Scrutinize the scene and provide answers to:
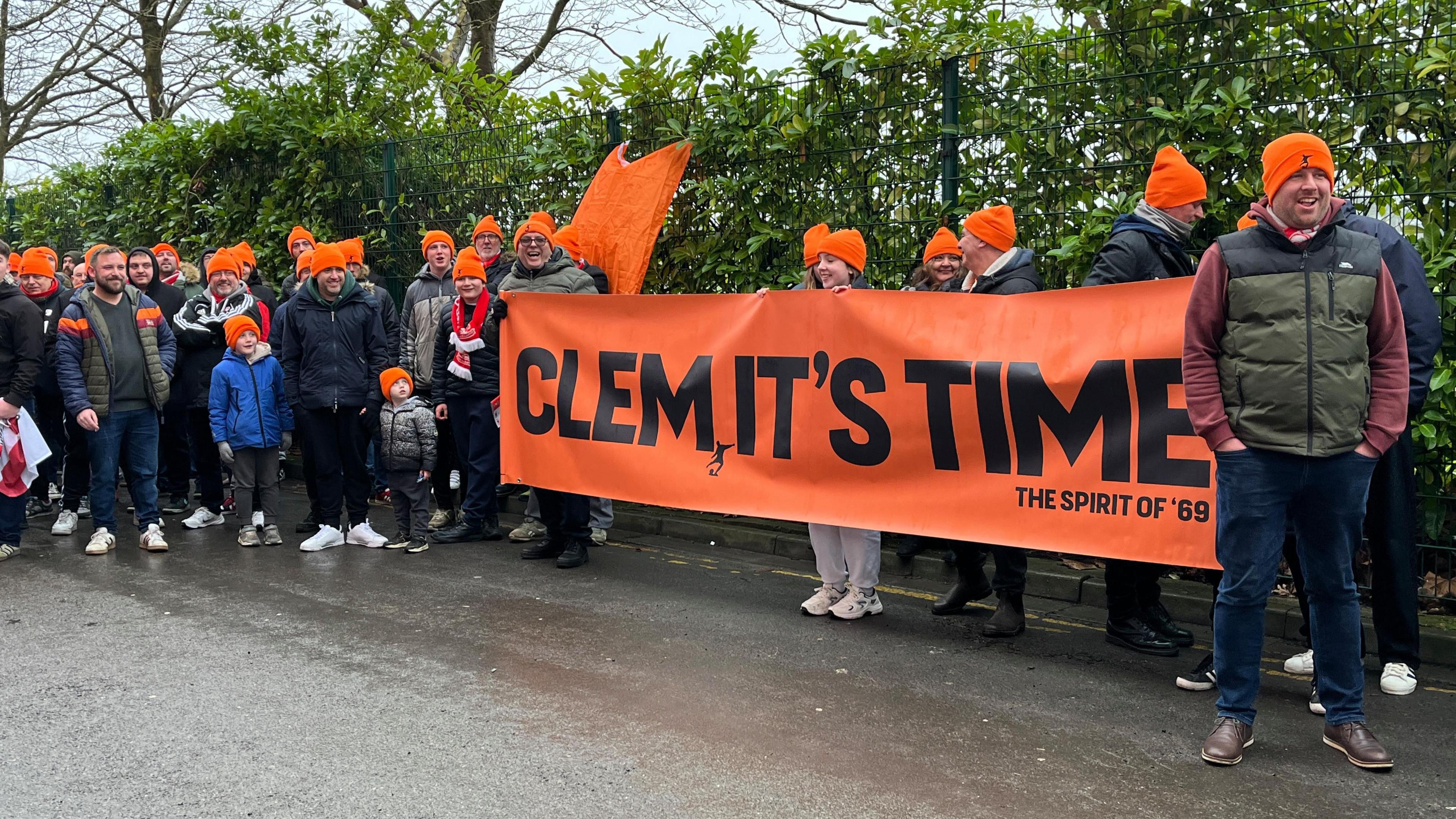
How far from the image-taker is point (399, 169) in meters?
12.5

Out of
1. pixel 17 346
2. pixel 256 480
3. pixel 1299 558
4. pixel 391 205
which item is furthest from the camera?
pixel 391 205

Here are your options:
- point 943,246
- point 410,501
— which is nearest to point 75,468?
point 410,501

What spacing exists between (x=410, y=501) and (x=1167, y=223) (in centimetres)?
524

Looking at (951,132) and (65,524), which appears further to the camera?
(65,524)

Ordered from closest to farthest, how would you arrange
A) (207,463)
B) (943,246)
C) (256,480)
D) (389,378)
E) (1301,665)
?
1. (1301,665)
2. (943,246)
3. (389,378)
4. (256,480)
5. (207,463)

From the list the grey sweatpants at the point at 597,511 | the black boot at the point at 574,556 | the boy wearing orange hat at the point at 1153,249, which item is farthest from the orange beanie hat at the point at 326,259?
the boy wearing orange hat at the point at 1153,249

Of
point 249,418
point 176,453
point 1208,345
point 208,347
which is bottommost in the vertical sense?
point 176,453

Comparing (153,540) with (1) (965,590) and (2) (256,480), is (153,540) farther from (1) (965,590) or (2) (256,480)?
(1) (965,590)

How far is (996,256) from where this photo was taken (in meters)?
6.40

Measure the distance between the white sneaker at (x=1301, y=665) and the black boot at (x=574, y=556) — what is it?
13.3 feet

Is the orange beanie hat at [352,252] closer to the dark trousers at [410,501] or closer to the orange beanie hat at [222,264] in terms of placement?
the orange beanie hat at [222,264]

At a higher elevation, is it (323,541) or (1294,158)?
(1294,158)

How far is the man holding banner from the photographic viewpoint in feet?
14.3

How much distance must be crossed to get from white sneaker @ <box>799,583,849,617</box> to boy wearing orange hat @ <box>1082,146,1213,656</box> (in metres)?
1.40
